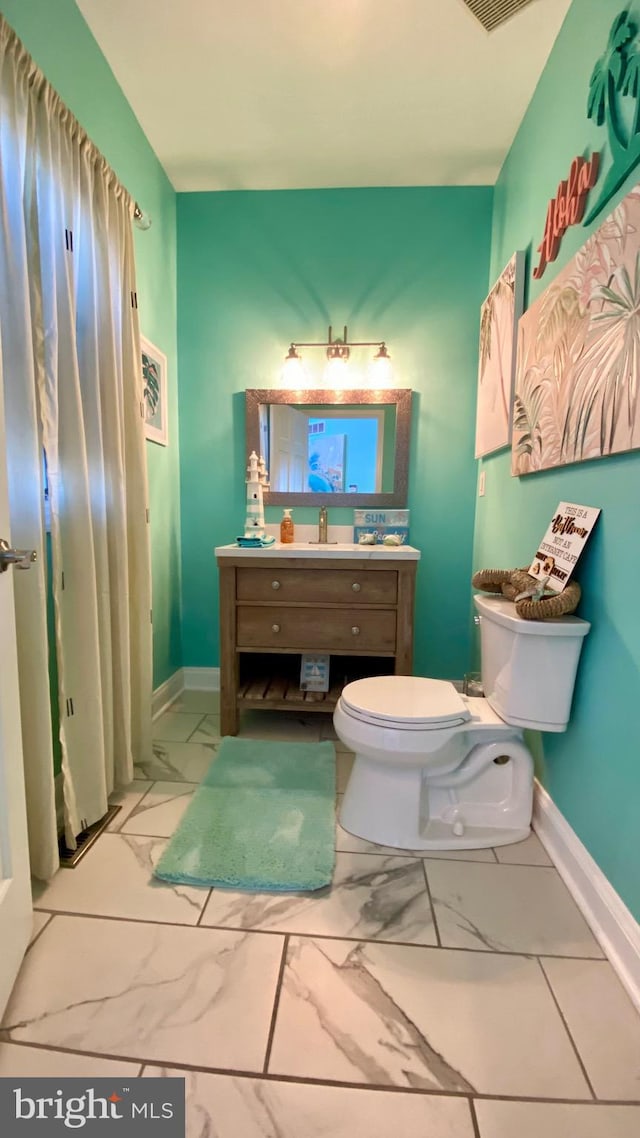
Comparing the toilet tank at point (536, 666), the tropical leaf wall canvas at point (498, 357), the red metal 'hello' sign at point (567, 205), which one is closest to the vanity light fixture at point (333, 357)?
the tropical leaf wall canvas at point (498, 357)

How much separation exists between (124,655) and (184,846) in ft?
2.03

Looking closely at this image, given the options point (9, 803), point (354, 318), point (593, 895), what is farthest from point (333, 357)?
point (593, 895)

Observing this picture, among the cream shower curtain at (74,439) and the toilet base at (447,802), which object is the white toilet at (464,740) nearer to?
the toilet base at (447,802)

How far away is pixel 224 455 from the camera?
2473mm

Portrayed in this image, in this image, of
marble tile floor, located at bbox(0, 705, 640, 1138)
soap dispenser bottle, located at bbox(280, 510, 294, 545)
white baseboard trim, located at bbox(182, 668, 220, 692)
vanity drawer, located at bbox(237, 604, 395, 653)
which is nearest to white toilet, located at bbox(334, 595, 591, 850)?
marble tile floor, located at bbox(0, 705, 640, 1138)

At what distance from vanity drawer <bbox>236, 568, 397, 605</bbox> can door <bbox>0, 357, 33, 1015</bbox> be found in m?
1.06

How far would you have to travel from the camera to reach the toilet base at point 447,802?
1433 mm

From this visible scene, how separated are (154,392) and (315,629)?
1.32 metres

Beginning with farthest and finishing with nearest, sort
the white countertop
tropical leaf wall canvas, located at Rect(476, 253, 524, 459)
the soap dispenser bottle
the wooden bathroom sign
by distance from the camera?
the soap dispenser bottle, the white countertop, tropical leaf wall canvas, located at Rect(476, 253, 524, 459), the wooden bathroom sign

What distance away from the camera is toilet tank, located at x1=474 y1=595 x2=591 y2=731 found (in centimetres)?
127

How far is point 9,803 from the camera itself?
0.97 m

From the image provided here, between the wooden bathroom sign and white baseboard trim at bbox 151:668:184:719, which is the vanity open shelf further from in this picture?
the wooden bathroom sign

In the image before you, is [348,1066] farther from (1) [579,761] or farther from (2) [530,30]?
(2) [530,30]

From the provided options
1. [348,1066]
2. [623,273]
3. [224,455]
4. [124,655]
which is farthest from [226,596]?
[623,273]
